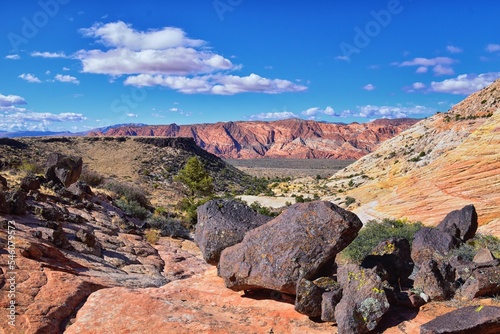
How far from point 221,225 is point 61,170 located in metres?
18.0

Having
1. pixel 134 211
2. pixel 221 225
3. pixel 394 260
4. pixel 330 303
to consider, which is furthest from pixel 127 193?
pixel 330 303

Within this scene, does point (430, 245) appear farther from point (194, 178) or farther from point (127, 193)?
point (194, 178)

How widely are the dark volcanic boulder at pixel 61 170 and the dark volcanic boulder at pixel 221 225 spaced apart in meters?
16.7

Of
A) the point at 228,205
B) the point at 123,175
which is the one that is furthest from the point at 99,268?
the point at 123,175

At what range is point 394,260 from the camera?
8031 millimetres

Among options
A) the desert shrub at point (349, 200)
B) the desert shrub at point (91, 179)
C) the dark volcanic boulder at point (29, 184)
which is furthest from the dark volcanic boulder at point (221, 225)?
the desert shrub at point (91, 179)

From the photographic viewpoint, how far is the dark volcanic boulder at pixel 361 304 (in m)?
5.86

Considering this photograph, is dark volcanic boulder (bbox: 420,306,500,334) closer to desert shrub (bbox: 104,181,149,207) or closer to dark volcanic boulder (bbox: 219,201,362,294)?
dark volcanic boulder (bbox: 219,201,362,294)

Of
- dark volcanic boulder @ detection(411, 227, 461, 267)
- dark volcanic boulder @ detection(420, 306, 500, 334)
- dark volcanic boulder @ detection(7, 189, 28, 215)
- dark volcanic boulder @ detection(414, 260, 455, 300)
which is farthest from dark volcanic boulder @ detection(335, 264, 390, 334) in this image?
dark volcanic boulder @ detection(7, 189, 28, 215)

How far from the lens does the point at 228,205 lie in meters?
9.88

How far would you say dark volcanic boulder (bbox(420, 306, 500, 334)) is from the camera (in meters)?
5.28

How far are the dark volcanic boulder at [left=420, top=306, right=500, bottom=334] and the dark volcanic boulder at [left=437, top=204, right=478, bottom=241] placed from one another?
7.07 m

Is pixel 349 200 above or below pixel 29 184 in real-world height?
below

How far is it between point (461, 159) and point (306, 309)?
15.5 metres
